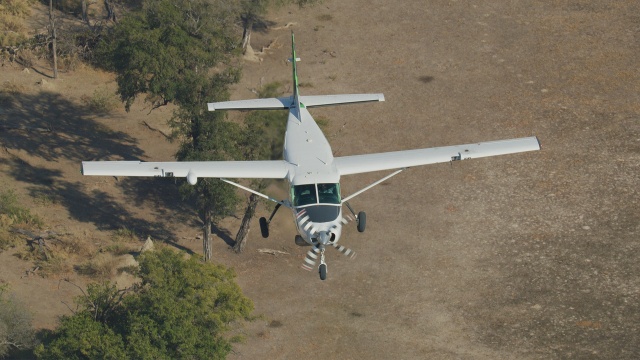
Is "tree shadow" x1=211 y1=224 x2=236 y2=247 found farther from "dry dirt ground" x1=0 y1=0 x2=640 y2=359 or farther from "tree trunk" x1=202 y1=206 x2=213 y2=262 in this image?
"tree trunk" x1=202 y1=206 x2=213 y2=262

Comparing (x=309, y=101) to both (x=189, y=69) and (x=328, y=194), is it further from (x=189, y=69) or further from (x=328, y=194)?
(x=328, y=194)

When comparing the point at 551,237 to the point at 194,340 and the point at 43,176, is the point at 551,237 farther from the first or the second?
the point at 43,176

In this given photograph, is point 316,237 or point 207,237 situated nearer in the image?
point 316,237

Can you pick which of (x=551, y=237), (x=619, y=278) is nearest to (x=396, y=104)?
(x=551, y=237)

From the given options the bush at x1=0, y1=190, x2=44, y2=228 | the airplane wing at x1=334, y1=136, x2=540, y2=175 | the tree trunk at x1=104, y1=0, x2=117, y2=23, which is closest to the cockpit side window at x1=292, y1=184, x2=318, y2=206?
the airplane wing at x1=334, y1=136, x2=540, y2=175

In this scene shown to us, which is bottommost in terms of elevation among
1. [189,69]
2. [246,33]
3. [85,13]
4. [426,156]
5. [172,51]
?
[246,33]

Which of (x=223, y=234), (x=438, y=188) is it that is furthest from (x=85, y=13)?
(x=438, y=188)

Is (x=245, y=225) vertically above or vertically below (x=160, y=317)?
below
